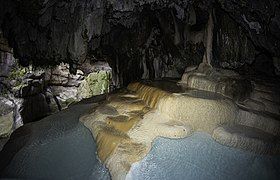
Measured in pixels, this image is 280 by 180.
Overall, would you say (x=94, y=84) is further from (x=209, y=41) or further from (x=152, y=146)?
(x=152, y=146)

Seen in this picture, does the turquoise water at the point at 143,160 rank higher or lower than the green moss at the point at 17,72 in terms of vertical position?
lower

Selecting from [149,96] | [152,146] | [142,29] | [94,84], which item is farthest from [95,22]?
[94,84]

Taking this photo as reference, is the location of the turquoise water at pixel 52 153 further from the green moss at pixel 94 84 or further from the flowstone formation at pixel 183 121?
the green moss at pixel 94 84

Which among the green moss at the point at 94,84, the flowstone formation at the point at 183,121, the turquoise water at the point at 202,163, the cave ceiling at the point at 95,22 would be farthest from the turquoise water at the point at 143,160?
the green moss at the point at 94,84

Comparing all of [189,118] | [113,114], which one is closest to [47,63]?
[113,114]

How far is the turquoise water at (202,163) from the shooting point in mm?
4746

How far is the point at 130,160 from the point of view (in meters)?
4.90

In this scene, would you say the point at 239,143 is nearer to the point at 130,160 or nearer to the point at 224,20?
the point at 130,160

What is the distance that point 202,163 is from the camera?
5047 mm

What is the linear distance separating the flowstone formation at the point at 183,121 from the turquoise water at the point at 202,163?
16cm

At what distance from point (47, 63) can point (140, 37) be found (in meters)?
4.20

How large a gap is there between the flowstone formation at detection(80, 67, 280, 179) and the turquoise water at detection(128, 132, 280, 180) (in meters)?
0.16

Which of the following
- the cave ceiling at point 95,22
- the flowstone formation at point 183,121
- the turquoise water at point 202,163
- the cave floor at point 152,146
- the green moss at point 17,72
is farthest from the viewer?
→ the green moss at point 17,72

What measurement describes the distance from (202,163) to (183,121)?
4.52 feet
